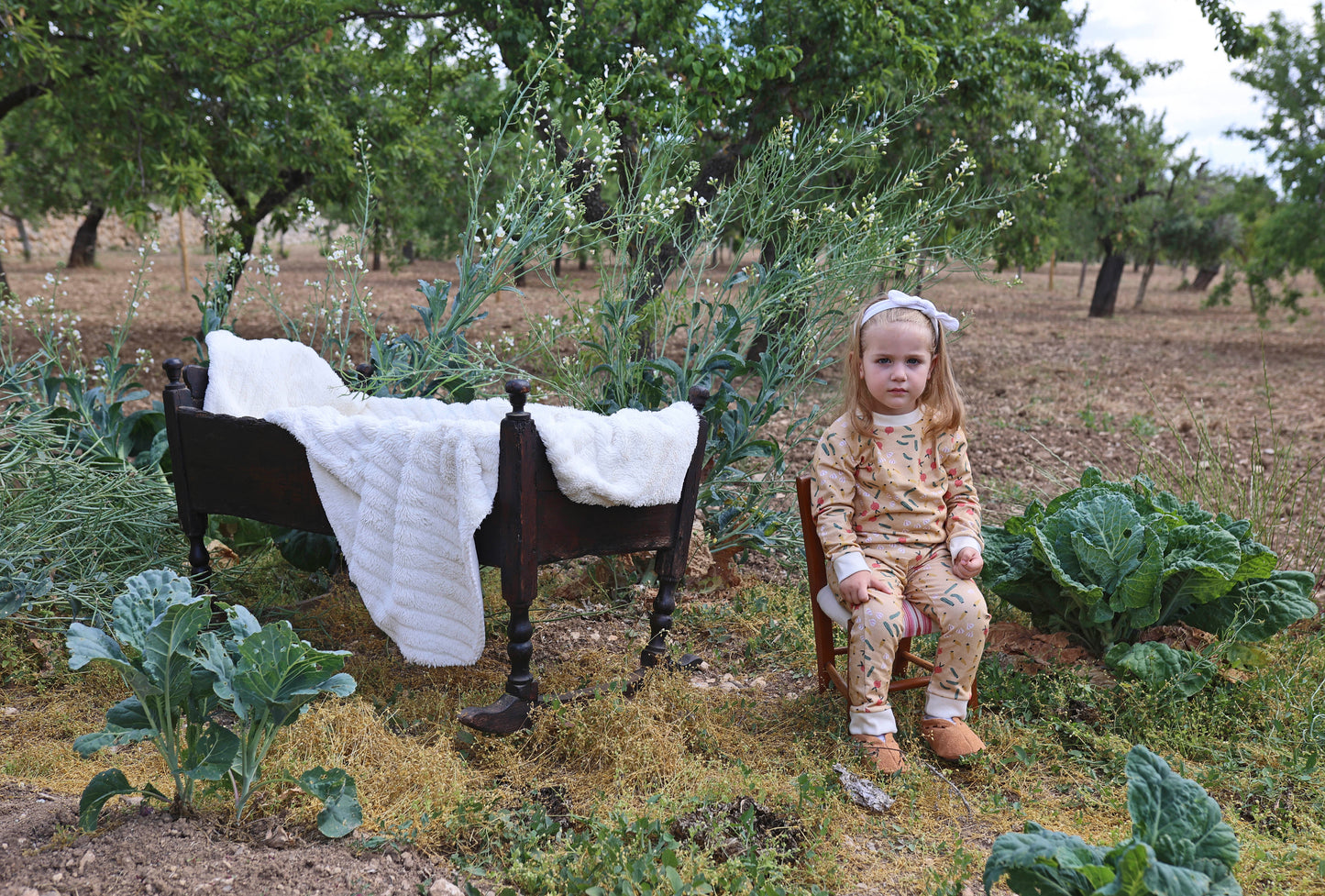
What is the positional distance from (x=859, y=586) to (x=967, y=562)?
1.09 ft

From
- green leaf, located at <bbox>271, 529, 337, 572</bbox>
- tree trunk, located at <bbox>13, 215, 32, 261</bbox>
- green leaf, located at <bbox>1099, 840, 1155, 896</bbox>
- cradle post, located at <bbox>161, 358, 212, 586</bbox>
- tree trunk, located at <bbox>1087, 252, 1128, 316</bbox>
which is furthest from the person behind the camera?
tree trunk, located at <bbox>13, 215, 32, 261</bbox>

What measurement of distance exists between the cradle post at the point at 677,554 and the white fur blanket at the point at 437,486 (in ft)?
0.29

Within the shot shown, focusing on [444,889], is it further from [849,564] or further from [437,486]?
[849,564]

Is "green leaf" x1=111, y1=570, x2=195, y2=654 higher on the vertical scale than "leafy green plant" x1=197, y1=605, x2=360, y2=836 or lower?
higher

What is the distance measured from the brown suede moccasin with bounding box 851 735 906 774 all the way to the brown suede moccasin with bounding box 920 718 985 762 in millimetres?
110

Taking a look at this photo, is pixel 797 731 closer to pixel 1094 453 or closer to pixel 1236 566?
pixel 1236 566

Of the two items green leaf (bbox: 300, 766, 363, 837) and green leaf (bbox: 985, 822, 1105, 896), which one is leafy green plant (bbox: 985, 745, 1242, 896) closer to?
green leaf (bbox: 985, 822, 1105, 896)

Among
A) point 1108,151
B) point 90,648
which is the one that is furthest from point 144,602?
point 1108,151

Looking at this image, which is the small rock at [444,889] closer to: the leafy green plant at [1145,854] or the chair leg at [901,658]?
the leafy green plant at [1145,854]

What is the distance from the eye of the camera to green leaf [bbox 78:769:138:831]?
5.89ft

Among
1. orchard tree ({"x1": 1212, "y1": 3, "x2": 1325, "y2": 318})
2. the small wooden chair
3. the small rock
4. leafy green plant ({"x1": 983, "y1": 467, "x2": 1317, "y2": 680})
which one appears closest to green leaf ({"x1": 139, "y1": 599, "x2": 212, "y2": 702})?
the small rock

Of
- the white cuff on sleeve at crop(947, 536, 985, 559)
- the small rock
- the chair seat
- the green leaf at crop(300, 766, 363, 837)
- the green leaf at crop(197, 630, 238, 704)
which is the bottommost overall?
the small rock

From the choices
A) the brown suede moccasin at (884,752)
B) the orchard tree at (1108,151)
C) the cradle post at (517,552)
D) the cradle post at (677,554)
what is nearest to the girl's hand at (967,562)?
the brown suede moccasin at (884,752)

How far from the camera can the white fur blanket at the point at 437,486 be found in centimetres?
235
